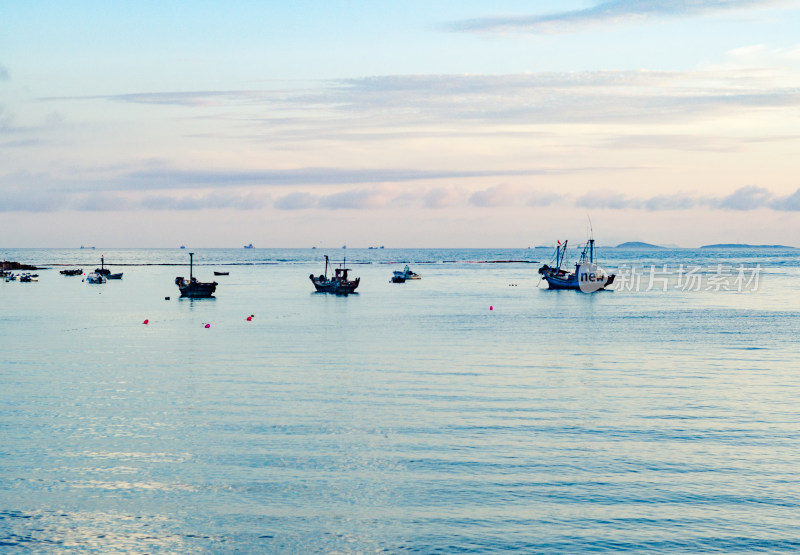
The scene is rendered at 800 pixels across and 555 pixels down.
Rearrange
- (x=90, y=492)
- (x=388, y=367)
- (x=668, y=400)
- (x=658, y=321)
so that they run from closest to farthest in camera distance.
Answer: (x=90, y=492)
(x=668, y=400)
(x=388, y=367)
(x=658, y=321)

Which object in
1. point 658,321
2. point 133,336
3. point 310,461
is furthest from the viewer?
point 658,321

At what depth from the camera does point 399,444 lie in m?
26.6

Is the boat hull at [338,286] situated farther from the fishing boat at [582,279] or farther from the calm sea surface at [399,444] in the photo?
the calm sea surface at [399,444]

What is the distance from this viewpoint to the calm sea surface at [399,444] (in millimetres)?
18734

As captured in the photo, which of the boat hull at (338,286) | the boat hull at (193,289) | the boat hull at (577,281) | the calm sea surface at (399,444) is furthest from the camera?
the boat hull at (577,281)

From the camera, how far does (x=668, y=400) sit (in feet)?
113

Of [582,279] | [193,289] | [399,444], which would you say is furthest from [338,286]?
[399,444]

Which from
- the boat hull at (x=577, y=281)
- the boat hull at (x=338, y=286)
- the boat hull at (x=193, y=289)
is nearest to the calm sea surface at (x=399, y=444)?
the boat hull at (x=193, y=289)

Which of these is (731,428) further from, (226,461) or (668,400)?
(226,461)

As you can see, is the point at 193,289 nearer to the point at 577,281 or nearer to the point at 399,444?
the point at 577,281

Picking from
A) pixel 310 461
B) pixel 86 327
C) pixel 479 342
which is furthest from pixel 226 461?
pixel 86 327

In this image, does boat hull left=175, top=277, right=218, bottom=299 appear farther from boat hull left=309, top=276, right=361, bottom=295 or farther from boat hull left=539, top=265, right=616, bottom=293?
boat hull left=539, top=265, right=616, bottom=293

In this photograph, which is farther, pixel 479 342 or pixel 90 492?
pixel 479 342

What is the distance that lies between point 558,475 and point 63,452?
15.5m
